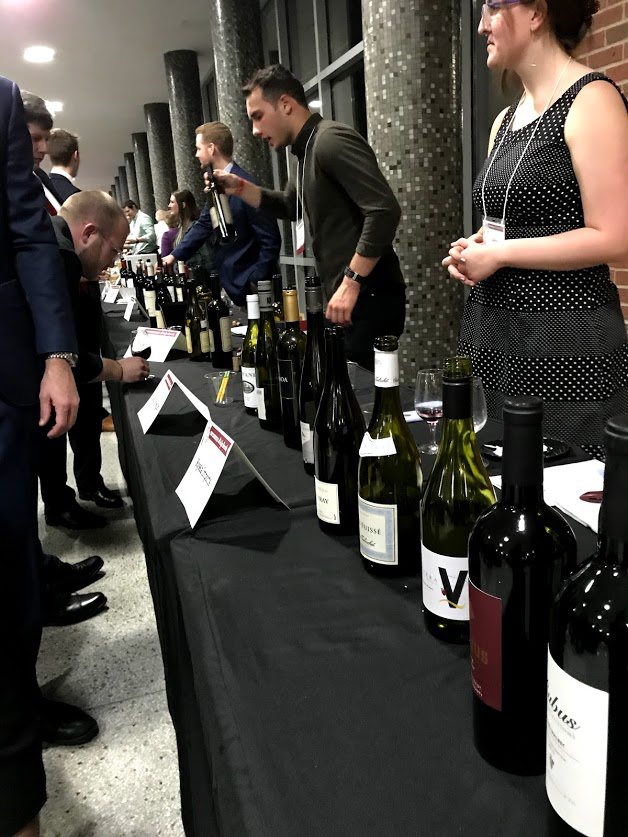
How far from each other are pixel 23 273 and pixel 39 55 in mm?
7528

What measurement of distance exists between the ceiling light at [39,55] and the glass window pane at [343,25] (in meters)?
4.15

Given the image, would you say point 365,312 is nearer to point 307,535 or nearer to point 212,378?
point 212,378

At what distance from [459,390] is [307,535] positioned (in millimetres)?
414

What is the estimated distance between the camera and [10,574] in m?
1.26

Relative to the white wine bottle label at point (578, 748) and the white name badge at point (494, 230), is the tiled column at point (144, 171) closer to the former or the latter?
the white name badge at point (494, 230)

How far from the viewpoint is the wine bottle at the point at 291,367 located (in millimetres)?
1189

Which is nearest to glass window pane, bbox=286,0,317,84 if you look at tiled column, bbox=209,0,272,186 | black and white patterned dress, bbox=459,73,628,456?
tiled column, bbox=209,0,272,186

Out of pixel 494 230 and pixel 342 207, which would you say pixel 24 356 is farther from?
pixel 342 207

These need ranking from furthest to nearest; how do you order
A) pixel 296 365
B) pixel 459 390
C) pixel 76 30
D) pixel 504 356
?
pixel 76 30 → pixel 504 356 → pixel 296 365 → pixel 459 390

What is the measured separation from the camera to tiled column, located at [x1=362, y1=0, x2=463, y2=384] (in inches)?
101

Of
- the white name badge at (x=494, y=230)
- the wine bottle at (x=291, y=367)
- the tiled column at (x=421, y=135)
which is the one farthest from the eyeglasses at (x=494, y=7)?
the tiled column at (x=421, y=135)

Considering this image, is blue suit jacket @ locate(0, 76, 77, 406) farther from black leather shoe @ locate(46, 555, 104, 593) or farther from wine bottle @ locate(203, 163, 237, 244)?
wine bottle @ locate(203, 163, 237, 244)

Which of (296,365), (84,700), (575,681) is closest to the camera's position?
(575,681)

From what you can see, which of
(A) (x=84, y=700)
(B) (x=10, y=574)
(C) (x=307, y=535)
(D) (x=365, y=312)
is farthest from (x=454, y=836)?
(D) (x=365, y=312)
